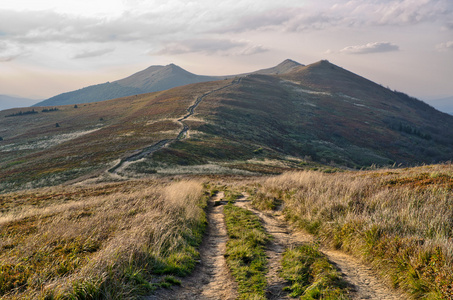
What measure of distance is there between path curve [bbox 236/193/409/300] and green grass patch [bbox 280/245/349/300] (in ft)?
0.75

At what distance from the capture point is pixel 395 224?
738cm

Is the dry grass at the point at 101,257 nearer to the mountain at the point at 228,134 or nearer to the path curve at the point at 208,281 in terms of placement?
the path curve at the point at 208,281

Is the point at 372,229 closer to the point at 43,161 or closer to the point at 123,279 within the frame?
the point at 123,279

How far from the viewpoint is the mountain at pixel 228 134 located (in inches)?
1833

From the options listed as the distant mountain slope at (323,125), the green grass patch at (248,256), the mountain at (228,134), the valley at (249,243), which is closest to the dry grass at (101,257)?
the valley at (249,243)

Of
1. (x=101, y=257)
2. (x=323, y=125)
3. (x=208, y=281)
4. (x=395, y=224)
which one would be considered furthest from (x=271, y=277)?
(x=323, y=125)

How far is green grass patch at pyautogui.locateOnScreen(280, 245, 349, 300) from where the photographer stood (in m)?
5.60

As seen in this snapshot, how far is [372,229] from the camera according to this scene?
7402mm

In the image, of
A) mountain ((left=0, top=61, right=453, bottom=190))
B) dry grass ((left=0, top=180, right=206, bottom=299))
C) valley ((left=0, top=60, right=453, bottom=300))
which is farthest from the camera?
mountain ((left=0, top=61, right=453, bottom=190))

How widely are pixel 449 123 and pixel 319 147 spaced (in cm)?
10410

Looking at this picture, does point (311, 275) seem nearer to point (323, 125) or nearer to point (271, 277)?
point (271, 277)

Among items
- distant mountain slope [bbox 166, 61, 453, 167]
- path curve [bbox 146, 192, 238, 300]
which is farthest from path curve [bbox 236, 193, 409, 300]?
distant mountain slope [bbox 166, 61, 453, 167]

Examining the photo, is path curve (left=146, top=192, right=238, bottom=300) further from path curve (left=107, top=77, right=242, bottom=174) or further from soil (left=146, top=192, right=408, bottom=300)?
path curve (left=107, top=77, right=242, bottom=174)

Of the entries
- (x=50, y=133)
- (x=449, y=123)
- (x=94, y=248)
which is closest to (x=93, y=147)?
(x=50, y=133)
